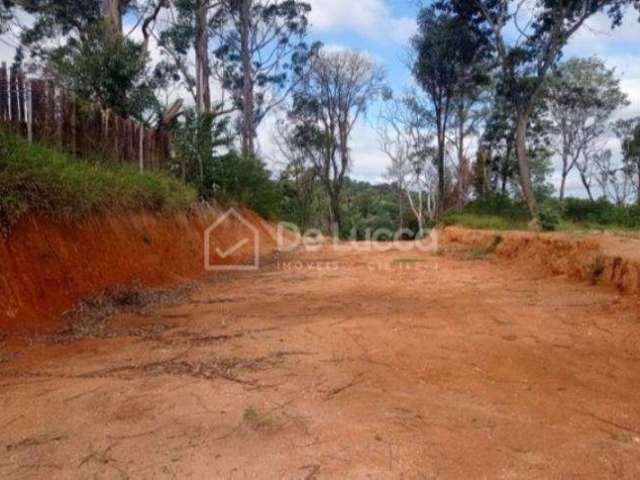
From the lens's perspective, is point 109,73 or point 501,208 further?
point 501,208

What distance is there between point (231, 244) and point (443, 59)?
1157 centimetres

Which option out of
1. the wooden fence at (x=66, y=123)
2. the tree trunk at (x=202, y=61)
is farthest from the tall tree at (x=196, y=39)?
the wooden fence at (x=66, y=123)

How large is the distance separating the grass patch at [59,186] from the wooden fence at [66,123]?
389 mm

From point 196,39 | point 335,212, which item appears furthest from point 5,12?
point 335,212

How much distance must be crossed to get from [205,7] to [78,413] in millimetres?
16947

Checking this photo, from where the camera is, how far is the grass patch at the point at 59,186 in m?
4.37

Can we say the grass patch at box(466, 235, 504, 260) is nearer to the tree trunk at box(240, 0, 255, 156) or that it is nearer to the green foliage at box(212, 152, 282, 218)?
the green foliage at box(212, 152, 282, 218)

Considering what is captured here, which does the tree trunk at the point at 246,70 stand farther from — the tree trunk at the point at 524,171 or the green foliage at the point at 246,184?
the tree trunk at the point at 524,171

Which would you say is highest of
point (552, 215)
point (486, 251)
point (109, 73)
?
point (109, 73)

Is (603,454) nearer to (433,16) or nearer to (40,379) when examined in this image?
(40,379)

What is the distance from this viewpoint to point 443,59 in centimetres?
1777

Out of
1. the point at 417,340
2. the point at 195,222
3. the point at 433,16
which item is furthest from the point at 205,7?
the point at 417,340

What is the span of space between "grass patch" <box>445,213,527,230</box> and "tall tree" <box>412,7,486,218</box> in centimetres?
301

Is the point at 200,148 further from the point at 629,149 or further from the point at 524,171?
the point at 629,149
